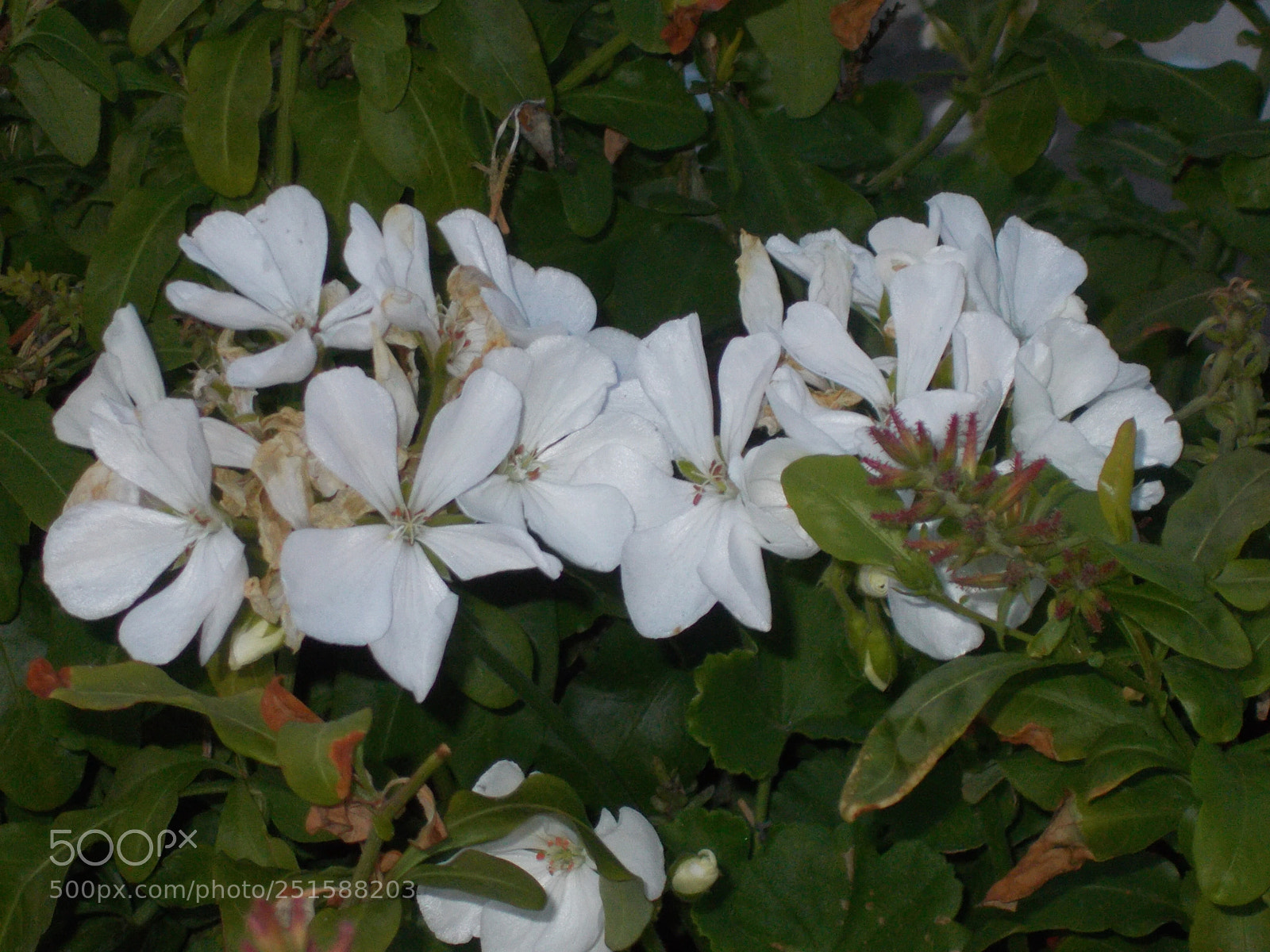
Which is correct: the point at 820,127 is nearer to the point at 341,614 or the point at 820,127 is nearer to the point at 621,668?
the point at 621,668

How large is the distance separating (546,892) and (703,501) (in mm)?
220

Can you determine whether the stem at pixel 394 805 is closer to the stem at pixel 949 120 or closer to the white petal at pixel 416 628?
the white petal at pixel 416 628

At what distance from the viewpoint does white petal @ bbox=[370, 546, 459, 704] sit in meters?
0.43

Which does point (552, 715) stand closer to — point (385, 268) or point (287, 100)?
point (385, 268)

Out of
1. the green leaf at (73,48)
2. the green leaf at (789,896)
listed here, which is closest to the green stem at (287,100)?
the green leaf at (73,48)

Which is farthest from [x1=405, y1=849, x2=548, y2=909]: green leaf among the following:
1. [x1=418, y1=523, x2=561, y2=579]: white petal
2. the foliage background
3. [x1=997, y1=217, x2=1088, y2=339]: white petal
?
[x1=997, y1=217, x2=1088, y2=339]: white petal

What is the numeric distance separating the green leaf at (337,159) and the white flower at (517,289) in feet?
0.62

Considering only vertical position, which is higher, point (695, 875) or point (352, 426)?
point (352, 426)

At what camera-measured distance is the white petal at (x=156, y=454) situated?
1.40 ft

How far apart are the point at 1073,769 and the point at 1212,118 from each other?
0.65 metres

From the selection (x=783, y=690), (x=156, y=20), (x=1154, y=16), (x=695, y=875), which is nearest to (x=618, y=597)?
(x=783, y=690)

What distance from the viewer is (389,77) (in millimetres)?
680

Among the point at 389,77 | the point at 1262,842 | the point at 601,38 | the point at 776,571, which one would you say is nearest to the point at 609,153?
the point at 601,38

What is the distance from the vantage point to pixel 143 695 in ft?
1.35
